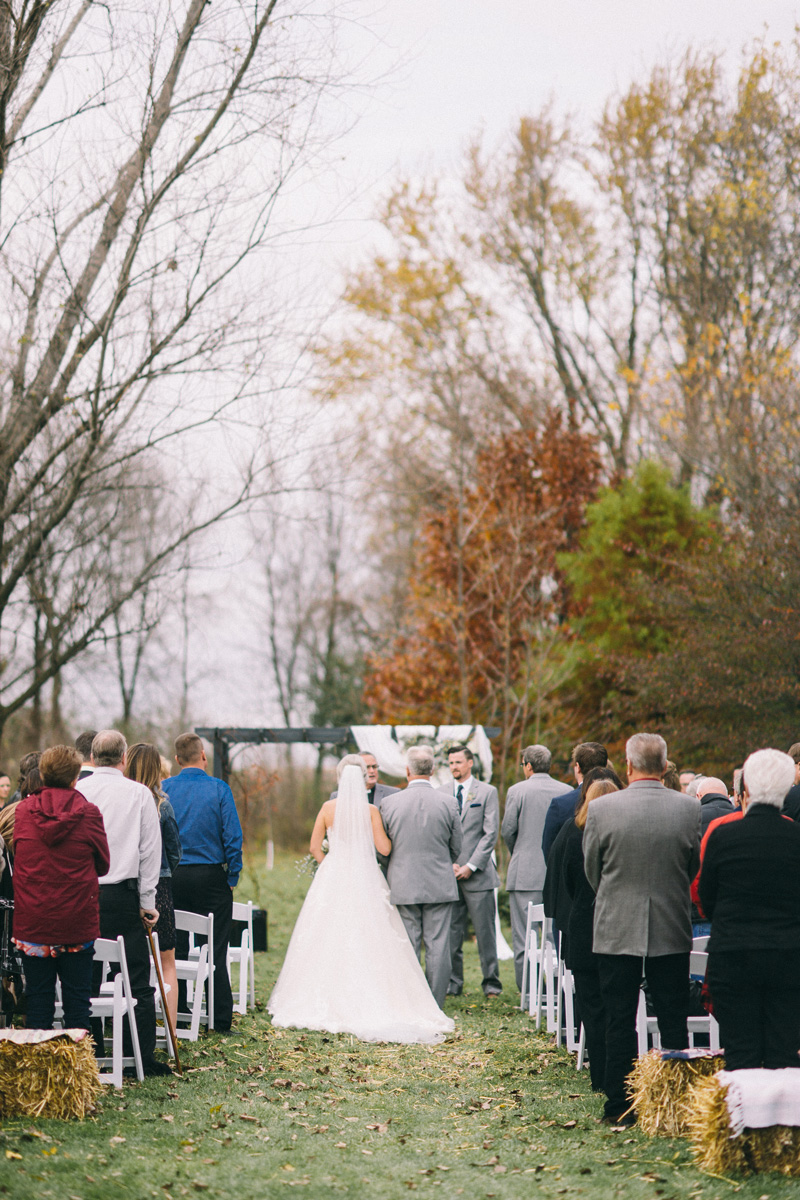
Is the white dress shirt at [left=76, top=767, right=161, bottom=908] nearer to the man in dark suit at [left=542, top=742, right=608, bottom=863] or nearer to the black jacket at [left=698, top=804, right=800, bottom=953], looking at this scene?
the man in dark suit at [left=542, top=742, right=608, bottom=863]

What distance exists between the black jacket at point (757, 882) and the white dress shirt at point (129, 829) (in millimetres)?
3099

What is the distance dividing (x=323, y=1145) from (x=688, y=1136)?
1674 mm

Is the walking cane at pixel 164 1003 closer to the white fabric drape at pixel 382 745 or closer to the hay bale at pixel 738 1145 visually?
the hay bale at pixel 738 1145

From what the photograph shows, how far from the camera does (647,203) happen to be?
24.7 meters

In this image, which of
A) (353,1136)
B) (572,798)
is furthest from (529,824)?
(353,1136)

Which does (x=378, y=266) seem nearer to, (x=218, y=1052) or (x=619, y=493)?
(x=619, y=493)

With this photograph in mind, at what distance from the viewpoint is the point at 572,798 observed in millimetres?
8250

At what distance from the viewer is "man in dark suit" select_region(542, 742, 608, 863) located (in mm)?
6773

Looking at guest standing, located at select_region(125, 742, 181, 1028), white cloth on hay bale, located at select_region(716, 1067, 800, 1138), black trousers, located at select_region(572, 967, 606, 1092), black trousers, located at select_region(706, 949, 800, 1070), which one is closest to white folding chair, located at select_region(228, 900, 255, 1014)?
guest standing, located at select_region(125, 742, 181, 1028)

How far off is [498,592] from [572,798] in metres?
Result: 12.8

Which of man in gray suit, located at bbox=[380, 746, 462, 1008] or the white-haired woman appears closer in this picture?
the white-haired woman

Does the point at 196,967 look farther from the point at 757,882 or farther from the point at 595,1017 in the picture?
the point at 757,882

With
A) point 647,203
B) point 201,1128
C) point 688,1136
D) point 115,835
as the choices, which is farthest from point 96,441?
point 647,203

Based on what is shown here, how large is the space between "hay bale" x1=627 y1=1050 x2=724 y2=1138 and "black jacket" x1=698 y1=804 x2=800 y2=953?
0.64 metres
